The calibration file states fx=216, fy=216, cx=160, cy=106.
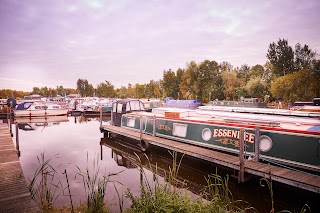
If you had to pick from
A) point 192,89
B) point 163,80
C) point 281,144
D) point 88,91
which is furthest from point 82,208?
point 88,91

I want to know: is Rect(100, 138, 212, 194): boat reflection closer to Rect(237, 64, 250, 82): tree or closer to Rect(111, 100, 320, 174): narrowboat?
Rect(111, 100, 320, 174): narrowboat

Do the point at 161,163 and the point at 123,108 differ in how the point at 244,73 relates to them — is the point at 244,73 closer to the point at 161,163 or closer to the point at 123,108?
the point at 123,108

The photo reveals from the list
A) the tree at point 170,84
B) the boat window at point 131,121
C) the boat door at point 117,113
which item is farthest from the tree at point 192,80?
the boat window at point 131,121

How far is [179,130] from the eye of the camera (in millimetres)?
11625

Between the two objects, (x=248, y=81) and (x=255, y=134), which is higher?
(x=248, y=81)

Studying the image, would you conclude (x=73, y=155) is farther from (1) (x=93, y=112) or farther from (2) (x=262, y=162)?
(1) (x=93, y=112)

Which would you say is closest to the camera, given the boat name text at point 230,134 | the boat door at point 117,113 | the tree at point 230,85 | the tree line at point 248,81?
the boat name text at point 230,134

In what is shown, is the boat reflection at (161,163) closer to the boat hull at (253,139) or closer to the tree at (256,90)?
the boat hull at (253,139)

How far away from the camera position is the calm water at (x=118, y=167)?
6.98 meters

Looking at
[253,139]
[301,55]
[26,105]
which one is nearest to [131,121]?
[253,139]

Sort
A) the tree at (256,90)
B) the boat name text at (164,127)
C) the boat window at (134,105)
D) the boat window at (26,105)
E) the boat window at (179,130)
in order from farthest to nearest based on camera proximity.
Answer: the tree at (256,90) < the boat window at (26,105) < the boat window at (134,105) < the boat name text at (164,127) < the boat window at (179,130)

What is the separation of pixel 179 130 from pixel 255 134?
4.49 meters

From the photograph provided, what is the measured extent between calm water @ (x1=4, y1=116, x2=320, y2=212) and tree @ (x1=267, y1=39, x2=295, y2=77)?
44.1 m

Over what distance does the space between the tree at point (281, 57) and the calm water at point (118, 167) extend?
44102 mm
